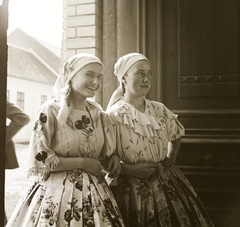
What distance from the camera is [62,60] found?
242 cm

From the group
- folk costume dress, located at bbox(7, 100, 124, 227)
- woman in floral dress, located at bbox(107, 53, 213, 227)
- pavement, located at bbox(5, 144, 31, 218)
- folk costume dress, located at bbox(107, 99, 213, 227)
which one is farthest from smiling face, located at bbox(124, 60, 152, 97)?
pavement, located at bbox(5, 144, 31, 218)

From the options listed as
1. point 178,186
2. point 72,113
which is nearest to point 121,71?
point 72,113

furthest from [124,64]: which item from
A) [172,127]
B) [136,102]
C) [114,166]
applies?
[114,166]

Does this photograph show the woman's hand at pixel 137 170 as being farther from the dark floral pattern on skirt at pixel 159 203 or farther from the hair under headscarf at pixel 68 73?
the hair under headscarf at pixel 68 73

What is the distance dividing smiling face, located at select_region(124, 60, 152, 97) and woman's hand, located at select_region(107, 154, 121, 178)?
0.39m

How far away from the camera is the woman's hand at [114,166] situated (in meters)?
1.69

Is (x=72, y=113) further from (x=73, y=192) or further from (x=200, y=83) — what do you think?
(x=200, y=83)

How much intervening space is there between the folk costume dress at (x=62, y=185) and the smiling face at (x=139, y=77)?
0.36 metres

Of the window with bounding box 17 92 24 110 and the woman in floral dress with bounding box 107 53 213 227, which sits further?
the window with bounding box 17 92 24 110

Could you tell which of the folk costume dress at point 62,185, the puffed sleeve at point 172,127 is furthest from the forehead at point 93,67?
the puffed sleeve at point 172,127

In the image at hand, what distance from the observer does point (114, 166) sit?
66.3 inches

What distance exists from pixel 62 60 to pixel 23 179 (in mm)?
897

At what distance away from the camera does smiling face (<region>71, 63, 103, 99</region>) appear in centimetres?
160

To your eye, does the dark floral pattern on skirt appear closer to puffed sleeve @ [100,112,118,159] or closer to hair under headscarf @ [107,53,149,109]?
puffed sleeve @ [100,112,118,159]
